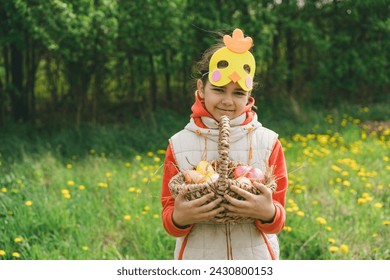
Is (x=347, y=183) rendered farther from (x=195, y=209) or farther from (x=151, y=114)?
(x=151, y=114)

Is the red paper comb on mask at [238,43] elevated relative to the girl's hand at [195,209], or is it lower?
elevated

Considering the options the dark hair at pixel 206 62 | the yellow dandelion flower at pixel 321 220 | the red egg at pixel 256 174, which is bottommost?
the yellow dandelion flower at pixel 321 220

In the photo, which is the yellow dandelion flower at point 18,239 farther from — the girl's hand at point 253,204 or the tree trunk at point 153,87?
the tree trunk at point 153,87

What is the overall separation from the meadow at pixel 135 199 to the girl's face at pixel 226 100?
42 cm

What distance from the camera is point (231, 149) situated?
1781mm

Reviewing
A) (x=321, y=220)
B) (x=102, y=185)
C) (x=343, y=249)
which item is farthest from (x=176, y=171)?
(x=102, y=185)

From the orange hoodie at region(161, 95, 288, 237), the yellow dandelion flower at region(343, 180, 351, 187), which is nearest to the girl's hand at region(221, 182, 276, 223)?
the orange hoodie at region(161, 95, 288, 237)

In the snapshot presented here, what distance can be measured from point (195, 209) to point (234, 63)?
522mm

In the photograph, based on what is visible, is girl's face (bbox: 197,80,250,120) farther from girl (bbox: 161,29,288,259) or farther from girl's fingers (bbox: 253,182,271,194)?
girl's fingers (bbox: 253,182,271,194)

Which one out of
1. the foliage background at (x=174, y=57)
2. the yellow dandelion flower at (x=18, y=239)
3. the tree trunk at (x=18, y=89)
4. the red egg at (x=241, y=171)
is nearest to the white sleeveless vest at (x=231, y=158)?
the red egg at (x=241, y=171)

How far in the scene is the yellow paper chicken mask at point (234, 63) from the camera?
1.70 metres

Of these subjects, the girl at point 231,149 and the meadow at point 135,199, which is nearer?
the girl at point 231,149

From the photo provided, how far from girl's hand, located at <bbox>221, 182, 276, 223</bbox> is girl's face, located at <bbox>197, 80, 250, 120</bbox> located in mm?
303
